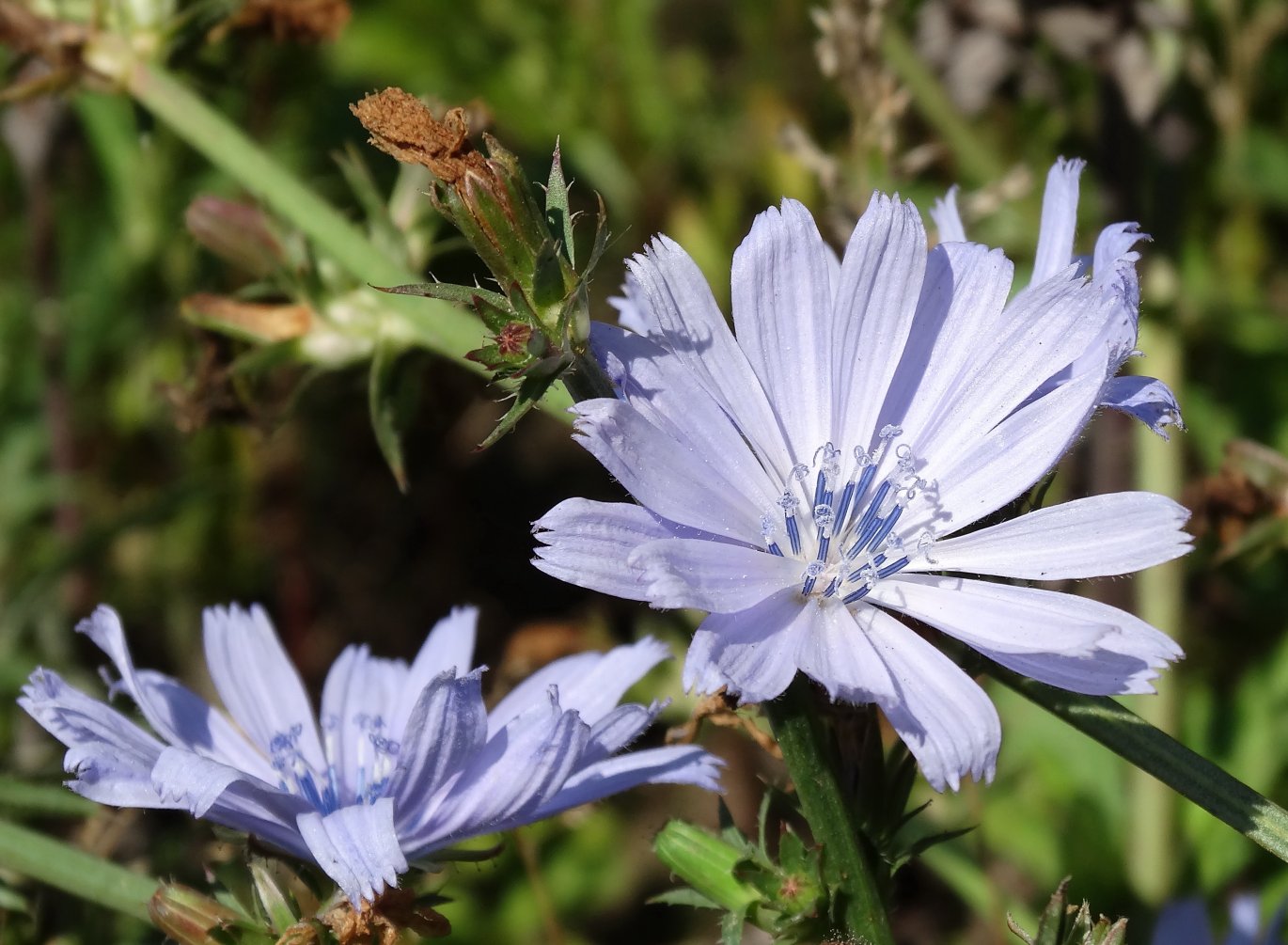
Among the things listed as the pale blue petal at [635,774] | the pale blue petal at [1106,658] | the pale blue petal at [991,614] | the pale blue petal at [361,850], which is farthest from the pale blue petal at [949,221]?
the pale blue petal at [361,850]

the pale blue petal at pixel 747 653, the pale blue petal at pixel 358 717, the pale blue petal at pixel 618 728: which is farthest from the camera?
the pale blue petal at pixel 358 717

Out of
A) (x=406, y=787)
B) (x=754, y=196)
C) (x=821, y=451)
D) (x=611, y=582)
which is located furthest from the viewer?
(x=754, y=196)

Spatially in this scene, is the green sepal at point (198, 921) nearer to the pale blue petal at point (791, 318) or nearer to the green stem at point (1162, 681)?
the pale blue petal at point (791, 318)

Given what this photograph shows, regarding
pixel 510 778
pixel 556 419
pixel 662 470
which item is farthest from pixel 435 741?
pixel 556 419

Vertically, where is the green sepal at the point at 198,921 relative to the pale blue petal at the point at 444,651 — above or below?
below

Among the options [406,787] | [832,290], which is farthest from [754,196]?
[406,787]

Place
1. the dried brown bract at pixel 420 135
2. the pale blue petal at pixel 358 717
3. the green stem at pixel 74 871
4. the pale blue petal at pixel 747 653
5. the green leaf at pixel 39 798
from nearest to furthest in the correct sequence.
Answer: the pale blue petal at pixel 747 653
the dried brown bract at pixel 420 135
the green stem at pixel 74 871
the pale blue petal at pixel 358 717
the green leaf at pixel 39 798

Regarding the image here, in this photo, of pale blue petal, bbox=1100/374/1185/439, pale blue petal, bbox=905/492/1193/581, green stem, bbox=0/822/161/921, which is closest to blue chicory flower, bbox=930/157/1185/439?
pale blue petal, bbox=1100/374/1185/439

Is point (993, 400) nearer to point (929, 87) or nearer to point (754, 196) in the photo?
point (929, 87)

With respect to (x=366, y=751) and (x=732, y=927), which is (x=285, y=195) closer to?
(x=366, y=751)
